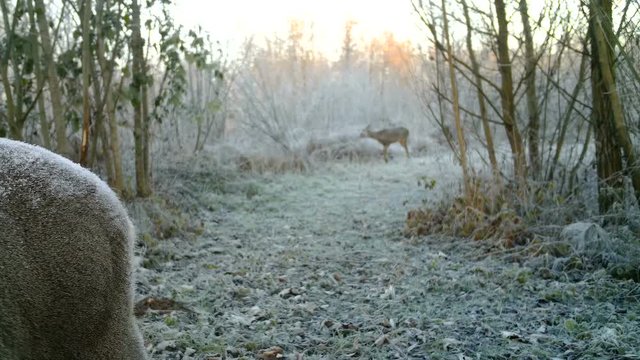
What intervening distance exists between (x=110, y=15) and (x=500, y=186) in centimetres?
370

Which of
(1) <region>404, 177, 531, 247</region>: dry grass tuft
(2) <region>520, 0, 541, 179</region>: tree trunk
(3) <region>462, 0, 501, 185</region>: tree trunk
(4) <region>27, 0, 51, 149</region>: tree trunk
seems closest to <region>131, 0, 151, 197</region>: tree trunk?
(4) <region>27, 0, 51, 149</region>: tree trunk

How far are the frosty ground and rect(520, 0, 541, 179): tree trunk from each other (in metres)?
0.83

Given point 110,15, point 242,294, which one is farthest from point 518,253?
point 110,15

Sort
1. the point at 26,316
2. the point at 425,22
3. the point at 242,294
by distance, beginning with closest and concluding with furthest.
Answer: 1. the point at 26,316
2. the point at 242,294
3. the point at 425,22

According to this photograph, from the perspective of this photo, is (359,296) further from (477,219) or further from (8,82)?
(8,82)

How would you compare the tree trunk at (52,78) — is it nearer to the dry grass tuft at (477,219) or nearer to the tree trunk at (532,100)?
the dry grass tuft at (477,219)

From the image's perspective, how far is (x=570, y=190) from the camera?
16.0 feet

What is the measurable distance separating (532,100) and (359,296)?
8.80 feet

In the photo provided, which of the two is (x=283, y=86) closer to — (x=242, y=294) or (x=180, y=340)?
(x=242, y=294)

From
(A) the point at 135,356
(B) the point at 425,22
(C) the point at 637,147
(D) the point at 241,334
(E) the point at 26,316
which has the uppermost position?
(B) the point at 425,22

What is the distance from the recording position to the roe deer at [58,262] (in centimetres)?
166

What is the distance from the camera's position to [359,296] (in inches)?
151

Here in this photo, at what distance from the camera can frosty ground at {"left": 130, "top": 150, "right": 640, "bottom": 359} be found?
2.92 m

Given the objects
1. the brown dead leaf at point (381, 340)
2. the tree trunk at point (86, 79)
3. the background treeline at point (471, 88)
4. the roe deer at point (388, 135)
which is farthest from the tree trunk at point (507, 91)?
the roe deer at point (388, 135)
